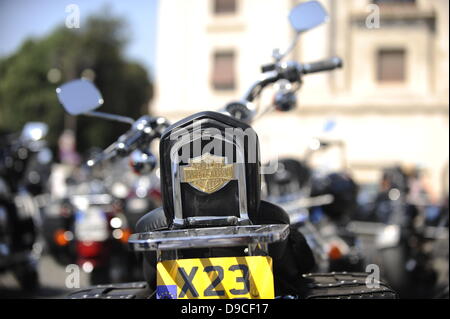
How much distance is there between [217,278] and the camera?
257 centimetres

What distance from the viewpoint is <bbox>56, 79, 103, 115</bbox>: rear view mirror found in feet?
11.5

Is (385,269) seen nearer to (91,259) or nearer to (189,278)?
(91,259)

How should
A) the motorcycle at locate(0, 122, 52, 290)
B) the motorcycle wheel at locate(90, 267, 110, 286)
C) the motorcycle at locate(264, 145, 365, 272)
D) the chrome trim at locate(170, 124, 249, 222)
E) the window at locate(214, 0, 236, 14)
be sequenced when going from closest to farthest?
the chrome trim at locate(170, 124, 249, 222)
the motorcycle at locate(264, 145, 365, 272)
the motorcycle wheel at locate(90, 267, 110, 286)
the motorcycle at locate(0, 122, 52, 290)
the window at locate(214, 0, 236, 14)

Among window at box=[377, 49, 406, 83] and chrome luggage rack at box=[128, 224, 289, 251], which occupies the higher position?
window at box=[377, 49, 406, 83]

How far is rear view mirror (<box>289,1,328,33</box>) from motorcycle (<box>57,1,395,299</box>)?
1.35 m

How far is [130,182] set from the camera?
9125 millimetres

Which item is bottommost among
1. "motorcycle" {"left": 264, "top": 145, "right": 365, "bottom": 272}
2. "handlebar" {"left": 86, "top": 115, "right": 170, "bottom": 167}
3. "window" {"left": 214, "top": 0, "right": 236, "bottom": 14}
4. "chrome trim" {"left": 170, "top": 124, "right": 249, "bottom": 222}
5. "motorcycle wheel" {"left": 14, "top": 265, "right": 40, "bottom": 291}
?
"motorcycle wheel" {"left": 14, "top": 265, "right": 40, "bottom": 291}

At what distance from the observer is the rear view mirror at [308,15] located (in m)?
3.83

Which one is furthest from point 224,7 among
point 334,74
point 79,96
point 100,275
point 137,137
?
point 137,137

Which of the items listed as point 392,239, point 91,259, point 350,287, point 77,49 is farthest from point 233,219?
point 77,49

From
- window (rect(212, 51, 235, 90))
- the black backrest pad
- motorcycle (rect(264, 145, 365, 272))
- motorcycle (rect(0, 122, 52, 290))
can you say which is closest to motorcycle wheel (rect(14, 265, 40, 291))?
motorcycle (rect(0, 122, 52, 290))

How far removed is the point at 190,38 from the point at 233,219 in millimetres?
26931

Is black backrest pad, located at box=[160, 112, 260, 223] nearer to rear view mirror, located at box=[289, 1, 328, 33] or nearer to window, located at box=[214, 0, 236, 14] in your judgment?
rear view mirror, located at box=[289, 1, 328, 33]

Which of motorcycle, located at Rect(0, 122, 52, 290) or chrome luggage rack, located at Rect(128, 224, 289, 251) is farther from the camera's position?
motorcycle, located at Rect(0, 122, 52, 290)
